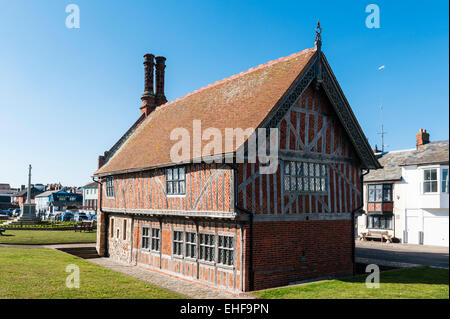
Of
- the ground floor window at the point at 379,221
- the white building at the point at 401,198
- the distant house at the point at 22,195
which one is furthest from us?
the distant house at the point at 22,195

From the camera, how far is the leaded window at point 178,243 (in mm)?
16266

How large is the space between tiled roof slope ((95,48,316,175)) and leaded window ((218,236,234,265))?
345 centimetres

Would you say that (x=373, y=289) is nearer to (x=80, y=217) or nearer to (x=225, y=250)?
(x=225, y=250)

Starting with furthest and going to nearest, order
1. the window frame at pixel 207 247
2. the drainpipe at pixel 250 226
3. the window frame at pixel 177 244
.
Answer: the window frame at pixel 177 244, the window frame at pixel 207 247, the drainpipe at pixel 250 226

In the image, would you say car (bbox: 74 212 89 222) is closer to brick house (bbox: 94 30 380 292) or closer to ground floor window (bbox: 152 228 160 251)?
brick house (bbox: 94 30 380 292)

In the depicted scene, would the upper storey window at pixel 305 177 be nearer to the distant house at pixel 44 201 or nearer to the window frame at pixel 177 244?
the window frame at pixel 177 244

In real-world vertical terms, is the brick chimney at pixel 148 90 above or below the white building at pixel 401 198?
above

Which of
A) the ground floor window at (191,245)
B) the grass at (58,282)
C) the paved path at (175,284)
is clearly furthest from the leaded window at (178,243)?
the grass at (58,282)

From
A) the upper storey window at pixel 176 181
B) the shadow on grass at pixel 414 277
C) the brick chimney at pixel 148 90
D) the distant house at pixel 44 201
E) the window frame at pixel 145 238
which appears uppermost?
the brick chimney at pixel 148 90

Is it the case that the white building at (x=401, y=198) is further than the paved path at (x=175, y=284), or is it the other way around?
the white building at (x=401, y=198)

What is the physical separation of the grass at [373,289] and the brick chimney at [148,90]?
16729 millimetres

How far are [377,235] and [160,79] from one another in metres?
21.9

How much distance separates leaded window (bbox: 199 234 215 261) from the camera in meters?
14.5
